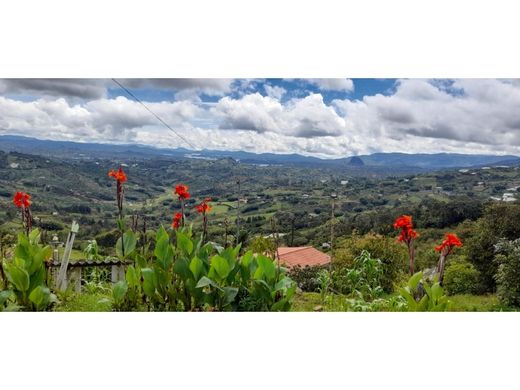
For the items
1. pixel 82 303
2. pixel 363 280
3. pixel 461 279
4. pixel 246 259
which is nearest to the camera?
pixel 246 259

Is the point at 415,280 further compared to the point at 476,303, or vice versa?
the point at 476,303

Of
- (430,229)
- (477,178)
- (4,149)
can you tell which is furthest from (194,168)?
(477,178)

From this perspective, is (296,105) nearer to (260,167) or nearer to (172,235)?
(260,167)

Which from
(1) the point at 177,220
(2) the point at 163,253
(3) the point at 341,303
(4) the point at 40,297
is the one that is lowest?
(3) the point at 341,303

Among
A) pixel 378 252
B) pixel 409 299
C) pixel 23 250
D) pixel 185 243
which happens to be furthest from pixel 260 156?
pixel 23 250

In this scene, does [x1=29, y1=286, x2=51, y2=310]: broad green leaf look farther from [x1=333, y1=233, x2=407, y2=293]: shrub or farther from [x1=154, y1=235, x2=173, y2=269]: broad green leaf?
[x1=333, y1=233, x2=407, y2=293]: shrub

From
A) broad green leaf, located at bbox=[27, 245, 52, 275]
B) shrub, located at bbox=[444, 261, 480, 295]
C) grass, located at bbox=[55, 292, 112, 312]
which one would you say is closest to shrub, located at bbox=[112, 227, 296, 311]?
grass, located at bbox=[55, 292, 112, 312]

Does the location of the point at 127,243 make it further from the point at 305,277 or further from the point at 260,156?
the point at 260,156
